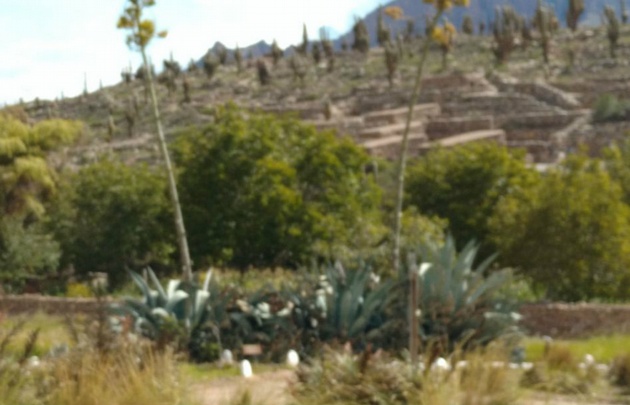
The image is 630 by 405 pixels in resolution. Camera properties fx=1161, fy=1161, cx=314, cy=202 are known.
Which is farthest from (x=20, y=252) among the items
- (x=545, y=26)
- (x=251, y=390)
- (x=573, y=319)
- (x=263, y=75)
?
(x=545, y=26)

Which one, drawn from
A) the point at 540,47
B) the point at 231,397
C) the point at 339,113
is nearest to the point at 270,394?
Result: the point at 231,397

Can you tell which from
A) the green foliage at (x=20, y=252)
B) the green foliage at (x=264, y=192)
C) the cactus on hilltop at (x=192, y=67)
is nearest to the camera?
the green foliage at (x=264, y=192)

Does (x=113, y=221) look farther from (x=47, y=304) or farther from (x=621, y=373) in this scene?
(x=621, y=373)

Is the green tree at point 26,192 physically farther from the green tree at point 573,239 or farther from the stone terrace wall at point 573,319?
the stone terrace wall at point 573,319

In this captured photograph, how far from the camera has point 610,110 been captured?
2532 inches

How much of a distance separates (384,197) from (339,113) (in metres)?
33.9

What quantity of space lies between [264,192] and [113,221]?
5.13m

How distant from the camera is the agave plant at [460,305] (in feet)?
A: 44.0

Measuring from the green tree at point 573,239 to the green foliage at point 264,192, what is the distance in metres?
5.28

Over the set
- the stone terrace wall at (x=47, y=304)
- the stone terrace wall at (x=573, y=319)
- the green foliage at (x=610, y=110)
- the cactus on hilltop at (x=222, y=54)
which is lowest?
the green foliage at (x=610, y=110)

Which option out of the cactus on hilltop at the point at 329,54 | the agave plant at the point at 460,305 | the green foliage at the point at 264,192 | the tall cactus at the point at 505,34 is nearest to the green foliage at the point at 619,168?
the green foliage at the point at 264,192

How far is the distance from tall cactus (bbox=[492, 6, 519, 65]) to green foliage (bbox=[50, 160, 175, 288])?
176 feet

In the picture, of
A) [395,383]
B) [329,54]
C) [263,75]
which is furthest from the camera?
[329,54]

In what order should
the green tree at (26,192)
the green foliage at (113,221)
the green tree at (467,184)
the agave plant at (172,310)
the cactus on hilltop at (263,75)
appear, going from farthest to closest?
the cactus on hilltop at (263,75) → the green tree at (467,184) → the green foliage at (113,221) → the green tree at (26,192) → the agave plant at (172,310)
